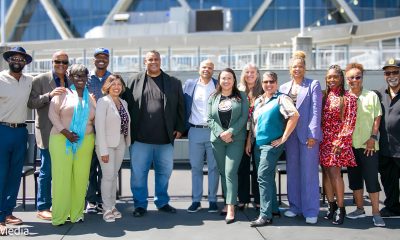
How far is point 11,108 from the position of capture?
554 cm

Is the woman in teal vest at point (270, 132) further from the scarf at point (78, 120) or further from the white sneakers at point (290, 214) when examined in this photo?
the scarf at point (78, 120)

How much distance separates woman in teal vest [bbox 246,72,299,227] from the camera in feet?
18.4

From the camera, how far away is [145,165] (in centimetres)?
631

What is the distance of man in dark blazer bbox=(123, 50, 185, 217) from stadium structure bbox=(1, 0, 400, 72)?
21589 mm

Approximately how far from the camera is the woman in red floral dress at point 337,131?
5.73m

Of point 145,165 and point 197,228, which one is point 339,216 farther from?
point 145,165

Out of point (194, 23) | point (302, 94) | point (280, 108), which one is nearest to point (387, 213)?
point (302, 94)

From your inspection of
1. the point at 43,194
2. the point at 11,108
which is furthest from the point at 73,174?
the point at 11,108

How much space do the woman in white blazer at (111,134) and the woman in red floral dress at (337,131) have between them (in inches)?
105

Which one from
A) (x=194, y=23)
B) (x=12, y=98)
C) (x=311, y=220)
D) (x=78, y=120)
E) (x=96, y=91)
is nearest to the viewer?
(x=12, y=98)

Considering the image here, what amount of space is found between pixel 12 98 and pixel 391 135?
500cm

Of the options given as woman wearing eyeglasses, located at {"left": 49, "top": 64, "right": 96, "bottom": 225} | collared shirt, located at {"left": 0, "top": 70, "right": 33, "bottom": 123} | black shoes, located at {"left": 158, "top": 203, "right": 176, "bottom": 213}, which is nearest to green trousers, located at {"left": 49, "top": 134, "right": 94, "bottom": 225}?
woman wearing eyeglasses, located at {"left": 49, "top": 64, "right": 96, "bottom": 225}

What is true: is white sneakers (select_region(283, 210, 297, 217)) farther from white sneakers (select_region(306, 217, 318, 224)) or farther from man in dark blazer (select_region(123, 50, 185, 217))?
man in dark blazer (select_region(123, 50, 185, 217))

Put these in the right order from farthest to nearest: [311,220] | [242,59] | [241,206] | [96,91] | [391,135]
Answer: [242,59], [241,206], [96,91], [391,135], [311,220]
